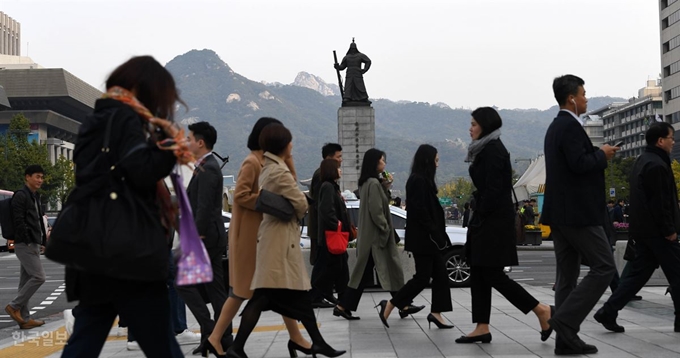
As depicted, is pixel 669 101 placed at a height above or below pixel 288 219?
above

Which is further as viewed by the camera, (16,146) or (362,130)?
(16,146)

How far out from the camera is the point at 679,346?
7586 millimetres

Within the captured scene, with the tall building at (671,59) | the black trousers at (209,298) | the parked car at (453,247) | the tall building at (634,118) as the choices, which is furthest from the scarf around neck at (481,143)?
the tall building at (634,118)

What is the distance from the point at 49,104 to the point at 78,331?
11156cm

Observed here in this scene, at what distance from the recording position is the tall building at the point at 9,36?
147125 mm

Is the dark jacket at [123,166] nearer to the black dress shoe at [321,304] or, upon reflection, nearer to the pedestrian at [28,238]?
the pedestrian at [28,238]

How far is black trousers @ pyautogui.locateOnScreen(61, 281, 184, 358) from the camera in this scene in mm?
4293

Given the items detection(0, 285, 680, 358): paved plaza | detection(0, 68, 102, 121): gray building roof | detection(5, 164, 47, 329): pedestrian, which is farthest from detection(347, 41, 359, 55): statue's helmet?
detection(0, 68, 102, 121): gray building roof

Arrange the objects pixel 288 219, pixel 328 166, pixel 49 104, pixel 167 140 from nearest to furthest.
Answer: pixel 167 140, pixel 288 219, pixel 328 166, pixel 49 104

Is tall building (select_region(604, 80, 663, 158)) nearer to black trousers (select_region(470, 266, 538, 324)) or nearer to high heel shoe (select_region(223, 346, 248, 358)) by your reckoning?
black trousers (select_region(470, 266, 538, 324))

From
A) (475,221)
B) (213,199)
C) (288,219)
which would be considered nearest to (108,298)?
(288,219)

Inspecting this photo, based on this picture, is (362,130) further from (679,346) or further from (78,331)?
(78,331)

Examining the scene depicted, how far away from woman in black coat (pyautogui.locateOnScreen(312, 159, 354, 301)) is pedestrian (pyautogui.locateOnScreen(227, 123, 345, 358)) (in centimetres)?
338

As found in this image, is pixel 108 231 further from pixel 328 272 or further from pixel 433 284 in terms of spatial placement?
pixel 328 272
